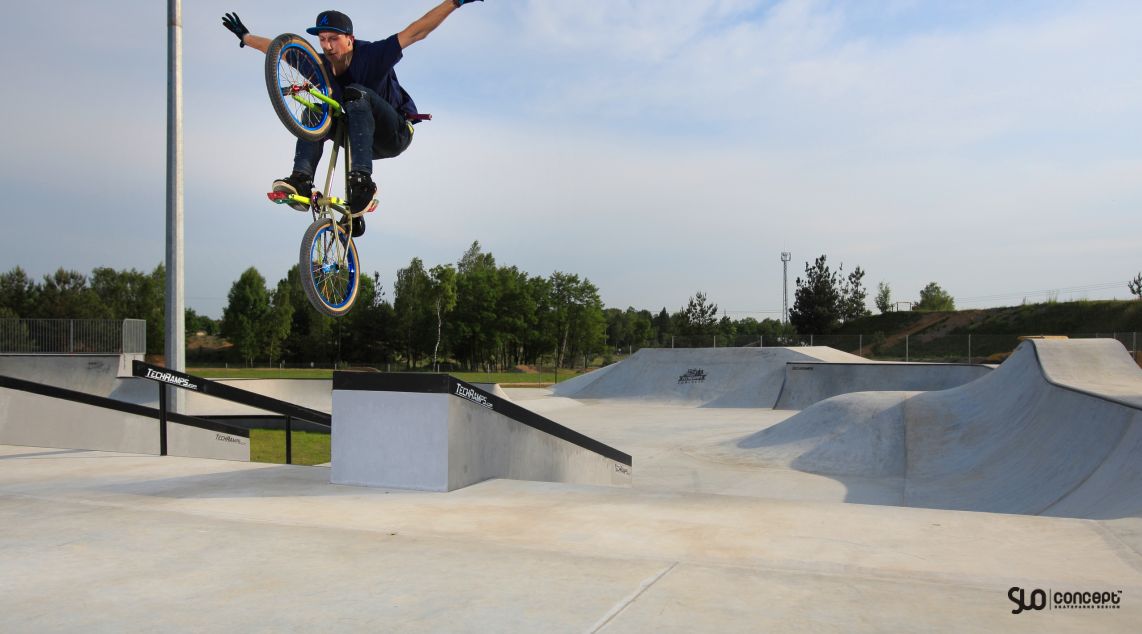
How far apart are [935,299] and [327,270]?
277 ft

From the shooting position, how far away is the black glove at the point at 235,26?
7.10 m

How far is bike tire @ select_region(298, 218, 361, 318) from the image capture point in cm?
651

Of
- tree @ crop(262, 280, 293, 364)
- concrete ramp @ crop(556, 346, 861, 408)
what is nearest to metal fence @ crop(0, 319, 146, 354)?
concrete ramp @ crop(556, 346, 861, 408)

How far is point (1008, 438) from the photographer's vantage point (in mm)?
12406

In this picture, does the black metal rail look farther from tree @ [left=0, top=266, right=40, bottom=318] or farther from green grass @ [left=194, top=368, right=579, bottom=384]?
tree @ [left=0, top=266, right=40, bottom=318]

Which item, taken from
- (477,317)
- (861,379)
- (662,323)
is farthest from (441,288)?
Result: (662,323)

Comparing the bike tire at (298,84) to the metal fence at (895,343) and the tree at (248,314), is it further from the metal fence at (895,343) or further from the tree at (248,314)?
the tree at (248,314)

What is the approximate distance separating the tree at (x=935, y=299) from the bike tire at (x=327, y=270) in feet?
247

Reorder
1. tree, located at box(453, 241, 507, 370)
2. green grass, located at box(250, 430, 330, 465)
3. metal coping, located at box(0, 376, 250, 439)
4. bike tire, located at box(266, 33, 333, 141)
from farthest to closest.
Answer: tree, located at box(453, 241, 507, 370) → green grass, located at box(250, 430, 330, 465) → metal coping, located at box(0, 376, 250, 439) → bike tire, located at box(266, 33, 333, 141)

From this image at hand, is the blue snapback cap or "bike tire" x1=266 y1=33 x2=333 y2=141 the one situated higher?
the blue snapback cap

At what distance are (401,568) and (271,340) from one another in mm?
67453

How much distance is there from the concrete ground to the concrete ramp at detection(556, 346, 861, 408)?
80.1 ft

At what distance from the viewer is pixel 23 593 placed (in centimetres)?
307

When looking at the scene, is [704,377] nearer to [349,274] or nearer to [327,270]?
[349,274]
